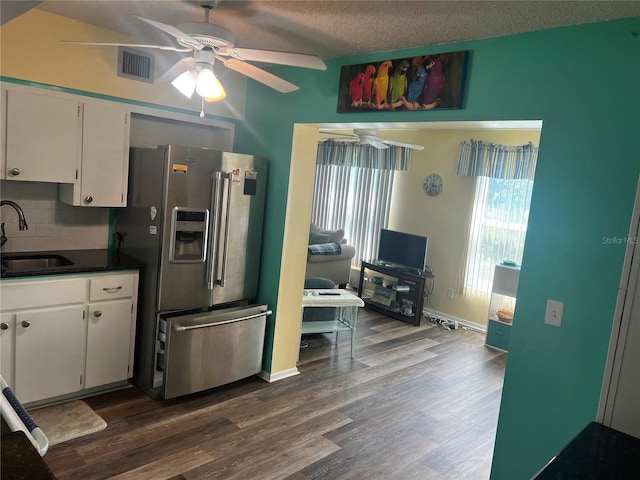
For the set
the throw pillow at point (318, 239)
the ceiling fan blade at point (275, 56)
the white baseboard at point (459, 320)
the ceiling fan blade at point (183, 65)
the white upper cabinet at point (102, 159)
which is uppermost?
the ceiling fan blade at point (275, 56)

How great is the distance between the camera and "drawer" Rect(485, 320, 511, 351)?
5.14 m

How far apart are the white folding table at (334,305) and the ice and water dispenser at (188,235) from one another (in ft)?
3.86

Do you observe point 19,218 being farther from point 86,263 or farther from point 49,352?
point 49,352

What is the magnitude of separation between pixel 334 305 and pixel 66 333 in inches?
88.6

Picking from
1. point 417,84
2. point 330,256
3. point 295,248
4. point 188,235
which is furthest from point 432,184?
point 188,235

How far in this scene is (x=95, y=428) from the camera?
9.68 ft

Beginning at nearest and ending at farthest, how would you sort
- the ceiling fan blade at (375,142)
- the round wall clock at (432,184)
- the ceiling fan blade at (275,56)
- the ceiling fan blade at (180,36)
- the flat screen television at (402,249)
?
the ceiling fan blade at (180,36) → the ceiling fan blade at (275,56) → the ceiling fan blade at (375,142) → the flat screen television at (402,249) → the round wall clock at (432,184)

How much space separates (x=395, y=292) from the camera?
20.2 feet

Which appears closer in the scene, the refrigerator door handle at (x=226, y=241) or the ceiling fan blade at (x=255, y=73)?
the ceiling fan blade at (x=255, y=73)

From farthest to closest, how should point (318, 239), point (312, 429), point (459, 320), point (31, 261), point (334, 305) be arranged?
point (318, 239) < point (459, 320) < point (334, 305) < point (31, 261) < point (312, 429)

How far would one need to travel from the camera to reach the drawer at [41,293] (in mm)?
2824

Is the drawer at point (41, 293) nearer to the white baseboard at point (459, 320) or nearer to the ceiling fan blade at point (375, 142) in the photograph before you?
the ceiling fan blade at point (375, 142)

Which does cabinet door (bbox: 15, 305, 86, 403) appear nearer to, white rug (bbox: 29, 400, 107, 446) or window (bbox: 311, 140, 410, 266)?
white rug (bbox: 29, 400, 107, 446)

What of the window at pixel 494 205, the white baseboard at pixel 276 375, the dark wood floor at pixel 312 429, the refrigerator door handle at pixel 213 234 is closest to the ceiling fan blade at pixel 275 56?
→ the refrigerator door handle at pixel 213 234
